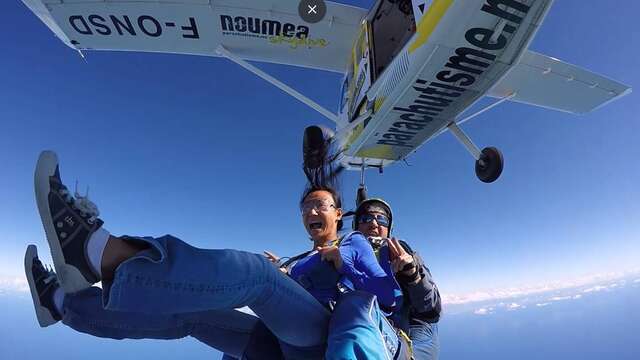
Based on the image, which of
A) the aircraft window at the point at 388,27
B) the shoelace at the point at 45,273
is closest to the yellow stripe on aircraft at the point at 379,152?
the aircraft window at the point at 388,27

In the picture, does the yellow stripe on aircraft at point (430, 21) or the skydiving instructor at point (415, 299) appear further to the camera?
the yellow stripe on aircraft at point (430, 21)

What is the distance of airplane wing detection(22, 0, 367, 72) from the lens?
508cm

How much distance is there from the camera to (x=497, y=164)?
5.00 metres

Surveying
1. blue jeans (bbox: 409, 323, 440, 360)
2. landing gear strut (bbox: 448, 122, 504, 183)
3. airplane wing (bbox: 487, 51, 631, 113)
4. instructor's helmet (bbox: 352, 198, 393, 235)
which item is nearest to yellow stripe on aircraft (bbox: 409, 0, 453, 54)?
instructor's helmet (bbox: 352, 198, 393, 235)

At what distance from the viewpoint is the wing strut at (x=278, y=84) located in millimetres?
5633

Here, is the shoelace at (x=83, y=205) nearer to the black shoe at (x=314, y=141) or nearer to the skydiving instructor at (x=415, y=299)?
the skydiving instructor at (x=415, y=299)

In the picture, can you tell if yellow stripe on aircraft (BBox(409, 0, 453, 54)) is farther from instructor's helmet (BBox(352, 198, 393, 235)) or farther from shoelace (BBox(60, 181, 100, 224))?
shoelace (BBox(60, 181, 100, 224))

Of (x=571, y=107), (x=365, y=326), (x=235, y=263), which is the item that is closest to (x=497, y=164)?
(x=571, y=107)

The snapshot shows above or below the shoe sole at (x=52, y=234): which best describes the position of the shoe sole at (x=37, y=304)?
below

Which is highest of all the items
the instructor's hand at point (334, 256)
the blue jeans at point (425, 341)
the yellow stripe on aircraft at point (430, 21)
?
the yellow stripe on aircraft at point (430, 21)

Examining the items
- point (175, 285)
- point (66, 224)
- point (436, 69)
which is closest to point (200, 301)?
point (175, 285)

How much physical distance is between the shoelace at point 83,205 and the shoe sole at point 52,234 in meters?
0.06

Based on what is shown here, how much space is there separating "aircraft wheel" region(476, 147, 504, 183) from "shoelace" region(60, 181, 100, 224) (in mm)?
5405

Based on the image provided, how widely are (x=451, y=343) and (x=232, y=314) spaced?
207710mm
